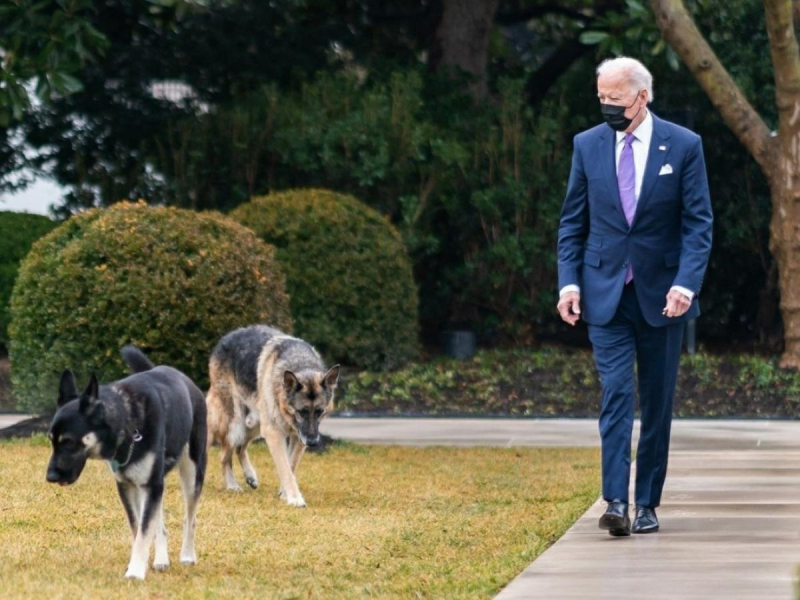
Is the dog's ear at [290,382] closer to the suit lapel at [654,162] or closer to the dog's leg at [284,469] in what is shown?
the dog's leg at [284,469]

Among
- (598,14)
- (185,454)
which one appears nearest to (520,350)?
(598,14)

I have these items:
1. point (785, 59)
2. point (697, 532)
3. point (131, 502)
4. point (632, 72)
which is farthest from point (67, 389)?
point (785, 59)

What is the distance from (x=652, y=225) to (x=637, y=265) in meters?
0.23

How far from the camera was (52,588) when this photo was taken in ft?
22.5

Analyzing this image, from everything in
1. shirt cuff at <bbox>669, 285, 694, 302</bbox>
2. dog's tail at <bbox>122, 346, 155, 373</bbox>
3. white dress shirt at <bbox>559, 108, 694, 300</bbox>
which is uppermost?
white dress shirt at <bbox>559, 108, 694, 300</bbox>

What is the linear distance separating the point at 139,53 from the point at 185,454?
1325 cm

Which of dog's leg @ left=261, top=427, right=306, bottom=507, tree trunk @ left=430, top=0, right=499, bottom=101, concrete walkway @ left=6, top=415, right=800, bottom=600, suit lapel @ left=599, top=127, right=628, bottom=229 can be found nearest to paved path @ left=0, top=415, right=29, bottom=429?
concrete walkway @ left=6, top=415, right=800, bottom=600

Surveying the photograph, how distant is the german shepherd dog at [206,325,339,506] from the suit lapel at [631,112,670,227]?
106 inches

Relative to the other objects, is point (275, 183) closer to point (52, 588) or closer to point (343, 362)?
point (343, 362)

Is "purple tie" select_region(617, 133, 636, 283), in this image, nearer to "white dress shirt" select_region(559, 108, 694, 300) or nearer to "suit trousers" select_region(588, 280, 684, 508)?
"white dress shirt" select_region(559, 108, 694, 300)

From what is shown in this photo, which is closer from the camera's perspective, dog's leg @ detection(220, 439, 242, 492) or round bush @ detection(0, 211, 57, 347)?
dog's leg @ detection(220, 439, 242, 492)

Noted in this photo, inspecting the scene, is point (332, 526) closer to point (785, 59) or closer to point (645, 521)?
point (645, 521)

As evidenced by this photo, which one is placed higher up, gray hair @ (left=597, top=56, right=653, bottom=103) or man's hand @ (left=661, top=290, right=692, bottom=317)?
gray hair @ (left=597, top=56, right=653, bottom=103)

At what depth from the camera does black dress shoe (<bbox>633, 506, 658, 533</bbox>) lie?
828cm
